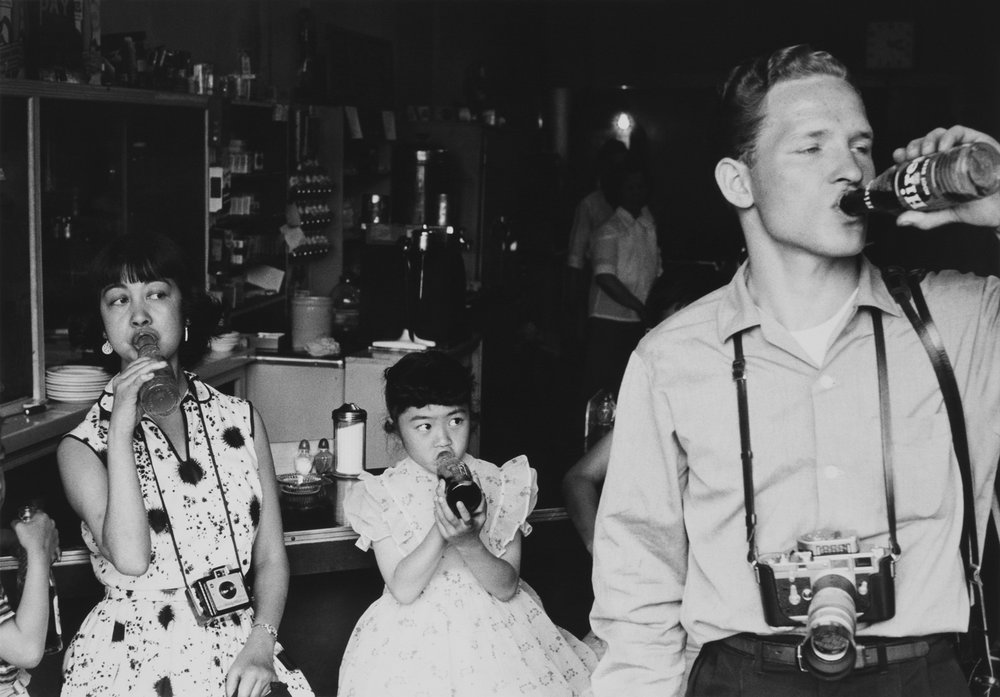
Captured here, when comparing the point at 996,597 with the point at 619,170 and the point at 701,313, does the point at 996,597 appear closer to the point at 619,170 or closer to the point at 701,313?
the point at 701,313

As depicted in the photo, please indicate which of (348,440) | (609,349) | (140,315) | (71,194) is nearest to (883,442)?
(140,315)

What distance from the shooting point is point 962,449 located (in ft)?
5.56

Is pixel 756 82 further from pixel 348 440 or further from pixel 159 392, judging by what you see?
pixel 348 440

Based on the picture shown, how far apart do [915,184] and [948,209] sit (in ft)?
0.38

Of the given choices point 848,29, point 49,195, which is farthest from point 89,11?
point 848,29

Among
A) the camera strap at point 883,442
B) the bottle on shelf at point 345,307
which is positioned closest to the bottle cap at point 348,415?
the camera strap at point 883,442

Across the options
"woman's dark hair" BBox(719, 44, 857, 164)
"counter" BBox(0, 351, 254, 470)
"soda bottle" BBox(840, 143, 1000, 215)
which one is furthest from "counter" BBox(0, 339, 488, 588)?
"soda bottle" BBox(840, 143, 1000, 215)

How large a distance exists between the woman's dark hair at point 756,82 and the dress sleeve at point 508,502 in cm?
116

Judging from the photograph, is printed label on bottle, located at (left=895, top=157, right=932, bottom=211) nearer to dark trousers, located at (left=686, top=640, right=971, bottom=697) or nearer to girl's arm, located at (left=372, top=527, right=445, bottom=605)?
dark trousers, located at (left=686, top=640, right=971, bottom=697)

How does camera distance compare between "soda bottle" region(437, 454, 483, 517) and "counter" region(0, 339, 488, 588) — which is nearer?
"soda bottle" region(437, 454, 483, 517)

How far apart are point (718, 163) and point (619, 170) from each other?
4.38m

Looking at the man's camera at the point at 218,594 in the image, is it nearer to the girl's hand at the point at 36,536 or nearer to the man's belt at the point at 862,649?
the girl's hand at the point at 36,536

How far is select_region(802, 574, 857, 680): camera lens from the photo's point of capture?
5.06 ft

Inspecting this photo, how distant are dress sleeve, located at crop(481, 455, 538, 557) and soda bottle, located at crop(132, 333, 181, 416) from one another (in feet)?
2.57
